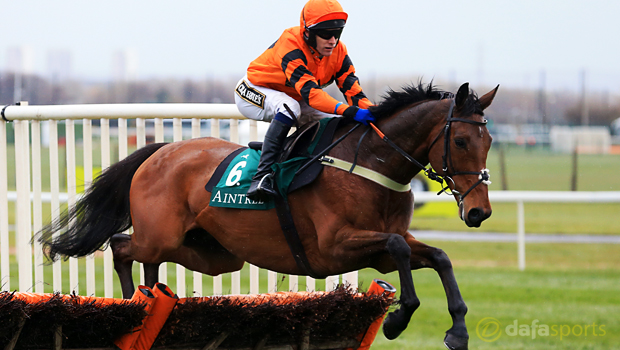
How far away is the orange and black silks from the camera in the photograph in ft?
10.8

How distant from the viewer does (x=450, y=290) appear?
2.95 metres

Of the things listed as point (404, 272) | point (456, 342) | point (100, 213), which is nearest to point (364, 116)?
point (404, 272)

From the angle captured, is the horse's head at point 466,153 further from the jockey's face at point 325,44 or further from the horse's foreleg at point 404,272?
the jockey's face at point 325,44

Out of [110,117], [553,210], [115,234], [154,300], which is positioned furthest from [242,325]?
[553,210]

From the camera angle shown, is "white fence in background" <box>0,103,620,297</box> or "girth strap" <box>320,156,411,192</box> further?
"white fence in background" <box>0,103,620,297</box>

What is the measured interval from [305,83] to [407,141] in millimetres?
553

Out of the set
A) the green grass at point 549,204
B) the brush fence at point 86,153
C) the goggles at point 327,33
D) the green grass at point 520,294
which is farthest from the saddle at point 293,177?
the green grass at point 549,204

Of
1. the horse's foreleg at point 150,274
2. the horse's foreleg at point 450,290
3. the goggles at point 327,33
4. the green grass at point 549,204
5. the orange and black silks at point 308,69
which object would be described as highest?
the goggles at point 327,33

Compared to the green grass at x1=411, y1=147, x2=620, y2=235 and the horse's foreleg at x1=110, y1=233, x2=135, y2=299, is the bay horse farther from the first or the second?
the green grass at x1=411, y1=147, x2=620, y2=235

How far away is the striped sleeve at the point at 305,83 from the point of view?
10.7ft

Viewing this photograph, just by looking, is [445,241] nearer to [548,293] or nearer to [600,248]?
[600,248]

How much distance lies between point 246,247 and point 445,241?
9105 mm

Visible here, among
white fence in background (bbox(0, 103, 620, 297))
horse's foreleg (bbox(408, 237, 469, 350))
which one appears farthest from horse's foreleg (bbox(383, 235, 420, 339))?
white fence in background (bbox(0, 103, 620, 297))

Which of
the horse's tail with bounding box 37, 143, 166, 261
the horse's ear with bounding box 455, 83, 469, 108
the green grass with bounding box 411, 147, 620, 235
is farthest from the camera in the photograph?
the green grass with bounding box 411, 147, 620, 235
